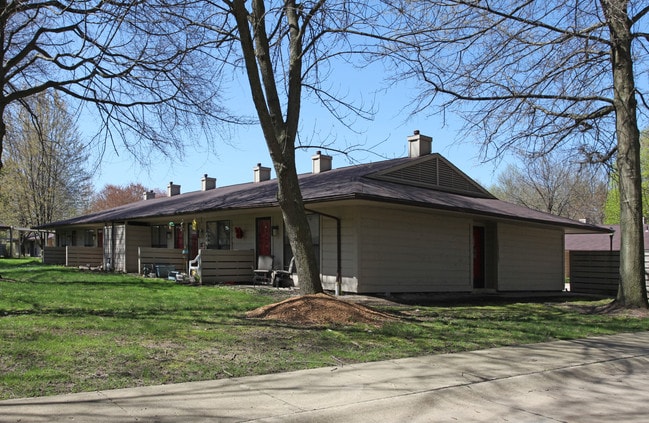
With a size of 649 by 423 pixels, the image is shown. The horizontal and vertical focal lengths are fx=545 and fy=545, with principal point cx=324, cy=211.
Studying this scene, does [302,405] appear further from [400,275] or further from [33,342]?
[400,275]

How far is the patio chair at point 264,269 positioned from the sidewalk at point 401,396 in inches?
407

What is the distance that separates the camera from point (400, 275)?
52.0 ft

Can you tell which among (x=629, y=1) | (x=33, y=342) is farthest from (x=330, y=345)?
Answer: (x=629, y=1)

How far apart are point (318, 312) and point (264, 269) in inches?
310

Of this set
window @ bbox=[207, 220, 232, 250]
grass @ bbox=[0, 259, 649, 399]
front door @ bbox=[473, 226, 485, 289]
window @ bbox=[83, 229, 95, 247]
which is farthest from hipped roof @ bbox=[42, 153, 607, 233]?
window @ bbox=[83, 229, 95, 247]

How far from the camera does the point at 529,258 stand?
2128 centimetres

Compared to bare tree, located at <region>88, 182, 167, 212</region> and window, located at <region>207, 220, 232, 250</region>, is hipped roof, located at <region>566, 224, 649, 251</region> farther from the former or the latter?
bare tree, located at <region>88, 182, 167, 212</region>

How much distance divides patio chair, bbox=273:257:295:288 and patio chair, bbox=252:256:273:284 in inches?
20.8

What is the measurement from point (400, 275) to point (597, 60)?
25.3 ft

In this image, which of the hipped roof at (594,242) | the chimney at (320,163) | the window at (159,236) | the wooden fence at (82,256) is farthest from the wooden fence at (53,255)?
the hipped roof at (594,242)

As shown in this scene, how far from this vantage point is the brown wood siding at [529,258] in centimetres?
2006

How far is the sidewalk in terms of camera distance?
469 centimetres

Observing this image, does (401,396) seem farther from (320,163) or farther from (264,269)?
(320,163)

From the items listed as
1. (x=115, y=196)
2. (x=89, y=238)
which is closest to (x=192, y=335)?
(x=89, y=238)
